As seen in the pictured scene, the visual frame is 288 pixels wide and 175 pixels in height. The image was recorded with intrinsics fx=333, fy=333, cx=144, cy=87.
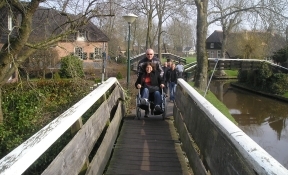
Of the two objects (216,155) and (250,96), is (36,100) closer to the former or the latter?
(216,155)

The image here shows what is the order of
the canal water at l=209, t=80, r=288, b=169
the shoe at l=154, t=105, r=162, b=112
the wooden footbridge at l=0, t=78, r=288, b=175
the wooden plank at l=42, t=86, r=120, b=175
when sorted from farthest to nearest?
the canal water at l=209, t=80, r=288, b=169
the shoe at l=154, t=105, r=162, b=112
the wooden plank at l=42, t=86, r=120, b=175
the wooden footbridge at l=0, t=78, r=288, b=175

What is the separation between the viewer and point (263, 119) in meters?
20.8

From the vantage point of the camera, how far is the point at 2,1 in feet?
30.5

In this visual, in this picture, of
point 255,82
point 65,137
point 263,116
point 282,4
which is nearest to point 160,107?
point 65,137

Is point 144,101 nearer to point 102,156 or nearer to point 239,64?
point 102,156

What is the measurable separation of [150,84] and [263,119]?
15.4 m

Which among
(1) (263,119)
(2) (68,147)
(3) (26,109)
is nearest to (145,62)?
(2) (68,147)

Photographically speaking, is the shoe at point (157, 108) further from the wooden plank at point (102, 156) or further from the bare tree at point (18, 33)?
the bare tree at point (18, 33)

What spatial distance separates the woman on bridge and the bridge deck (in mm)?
528

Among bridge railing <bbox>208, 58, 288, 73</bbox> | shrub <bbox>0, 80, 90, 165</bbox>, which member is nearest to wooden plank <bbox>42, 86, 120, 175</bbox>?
shrub <bbox>0, 80, 90, 165</bbox>

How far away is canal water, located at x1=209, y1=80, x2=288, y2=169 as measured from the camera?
15.4 meters

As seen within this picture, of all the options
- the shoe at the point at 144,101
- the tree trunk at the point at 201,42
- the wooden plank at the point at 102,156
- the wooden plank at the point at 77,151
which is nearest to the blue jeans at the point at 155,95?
the shoe at the point at 144,101

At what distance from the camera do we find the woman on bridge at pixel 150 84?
23.7 feet

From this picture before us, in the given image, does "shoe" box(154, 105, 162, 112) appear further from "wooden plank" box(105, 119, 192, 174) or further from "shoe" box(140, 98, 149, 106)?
"wooden plank" box(105, 119, 192, 174)
